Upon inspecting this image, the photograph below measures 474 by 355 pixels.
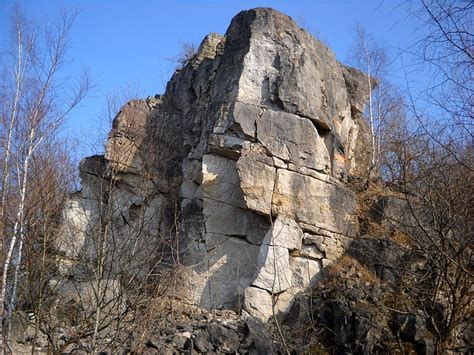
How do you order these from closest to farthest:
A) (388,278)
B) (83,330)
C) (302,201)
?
(83,330)
(388,278)
(302,201)

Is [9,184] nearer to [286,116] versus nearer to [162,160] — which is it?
[162,160]

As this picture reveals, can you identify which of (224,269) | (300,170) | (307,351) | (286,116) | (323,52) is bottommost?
(307,351)

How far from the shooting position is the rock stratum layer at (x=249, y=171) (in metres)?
11.7

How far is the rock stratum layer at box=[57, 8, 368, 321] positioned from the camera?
11.7 metres

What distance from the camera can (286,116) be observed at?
41.1 feet

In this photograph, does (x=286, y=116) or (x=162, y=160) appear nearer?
(x=286, y=116)

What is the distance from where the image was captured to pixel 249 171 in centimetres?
1174

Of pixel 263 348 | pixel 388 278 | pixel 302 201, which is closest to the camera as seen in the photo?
pixel 263 348

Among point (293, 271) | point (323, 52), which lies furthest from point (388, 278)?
point (323, 52)

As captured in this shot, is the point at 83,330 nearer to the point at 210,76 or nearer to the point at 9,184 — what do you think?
the point at 9,184

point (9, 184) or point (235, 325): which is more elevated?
point (9, 184)

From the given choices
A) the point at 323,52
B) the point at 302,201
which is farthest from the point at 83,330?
the point at 323,52

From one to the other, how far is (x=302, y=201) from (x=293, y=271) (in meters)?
1.69

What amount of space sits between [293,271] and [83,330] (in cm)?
630
